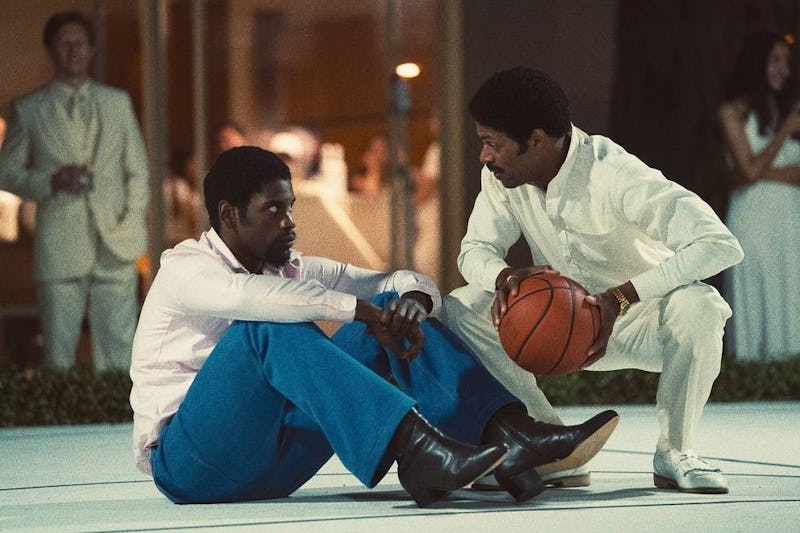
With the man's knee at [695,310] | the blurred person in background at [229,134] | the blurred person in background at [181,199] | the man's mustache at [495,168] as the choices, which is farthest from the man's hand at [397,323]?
the blurred person in background at [229,134]

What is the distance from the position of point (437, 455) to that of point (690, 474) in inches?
36.0

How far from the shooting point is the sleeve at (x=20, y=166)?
9.52 meters

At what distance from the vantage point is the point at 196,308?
4.49 m

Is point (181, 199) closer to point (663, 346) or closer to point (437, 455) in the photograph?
point (663, 346)

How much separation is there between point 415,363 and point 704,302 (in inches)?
33.2

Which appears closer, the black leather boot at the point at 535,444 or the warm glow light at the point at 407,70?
the black leather boot at the point at 535,444

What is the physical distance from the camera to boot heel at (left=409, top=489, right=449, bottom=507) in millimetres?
4336

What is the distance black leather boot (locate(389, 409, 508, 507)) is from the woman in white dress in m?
5.77

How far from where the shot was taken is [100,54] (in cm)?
1030

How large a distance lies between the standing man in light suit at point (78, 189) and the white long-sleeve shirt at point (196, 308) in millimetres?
4980

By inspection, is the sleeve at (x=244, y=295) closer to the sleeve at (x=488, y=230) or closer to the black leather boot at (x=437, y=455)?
the black leather boot at (x=437, y=455)

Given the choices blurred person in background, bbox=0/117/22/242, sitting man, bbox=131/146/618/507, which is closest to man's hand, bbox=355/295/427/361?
sitting man, bbox=131/146/618/507

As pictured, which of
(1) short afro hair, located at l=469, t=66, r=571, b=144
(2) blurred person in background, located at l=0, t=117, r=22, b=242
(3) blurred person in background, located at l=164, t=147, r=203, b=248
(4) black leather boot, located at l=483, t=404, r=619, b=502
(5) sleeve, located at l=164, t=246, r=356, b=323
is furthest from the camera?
(3) blurred person in background, located at l=164, t=147, r=203, b=248

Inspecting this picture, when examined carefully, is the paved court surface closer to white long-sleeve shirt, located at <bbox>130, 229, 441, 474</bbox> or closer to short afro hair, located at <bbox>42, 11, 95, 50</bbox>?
white long-sleeve shirt, located at <bbox>130, 229, 441, 474</bbox>
